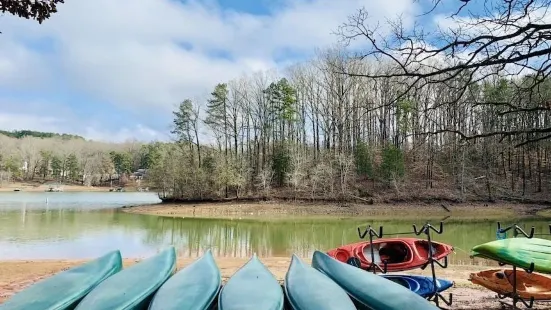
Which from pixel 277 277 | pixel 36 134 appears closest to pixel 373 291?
pixel 277 277

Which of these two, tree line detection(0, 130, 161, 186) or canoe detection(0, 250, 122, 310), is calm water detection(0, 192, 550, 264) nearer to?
canoe detection(0, 250, 122, 310)

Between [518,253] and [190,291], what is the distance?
324cm

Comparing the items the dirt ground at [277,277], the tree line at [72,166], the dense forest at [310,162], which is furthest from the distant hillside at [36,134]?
the dirt ground at [277,277]

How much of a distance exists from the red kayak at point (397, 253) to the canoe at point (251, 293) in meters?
3.27

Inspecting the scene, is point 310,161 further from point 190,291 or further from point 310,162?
point 190,291


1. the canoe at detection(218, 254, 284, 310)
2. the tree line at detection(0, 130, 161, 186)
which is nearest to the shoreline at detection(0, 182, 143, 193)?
the tree line at detection(0, 130, 161, 186)

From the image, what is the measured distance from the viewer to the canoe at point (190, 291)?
9.67 ft

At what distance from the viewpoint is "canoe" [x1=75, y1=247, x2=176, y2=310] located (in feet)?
9.63

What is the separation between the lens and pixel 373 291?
3.26 metres

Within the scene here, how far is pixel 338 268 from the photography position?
12.8ft

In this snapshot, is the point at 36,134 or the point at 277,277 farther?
the point at 36,134

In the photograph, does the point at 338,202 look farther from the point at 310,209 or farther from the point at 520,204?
the point at 520,204

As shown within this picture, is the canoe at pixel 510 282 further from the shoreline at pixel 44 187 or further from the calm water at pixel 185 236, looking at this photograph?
the shoreline at pixel 44 187

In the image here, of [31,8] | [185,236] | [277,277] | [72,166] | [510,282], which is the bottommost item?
[185,236]
